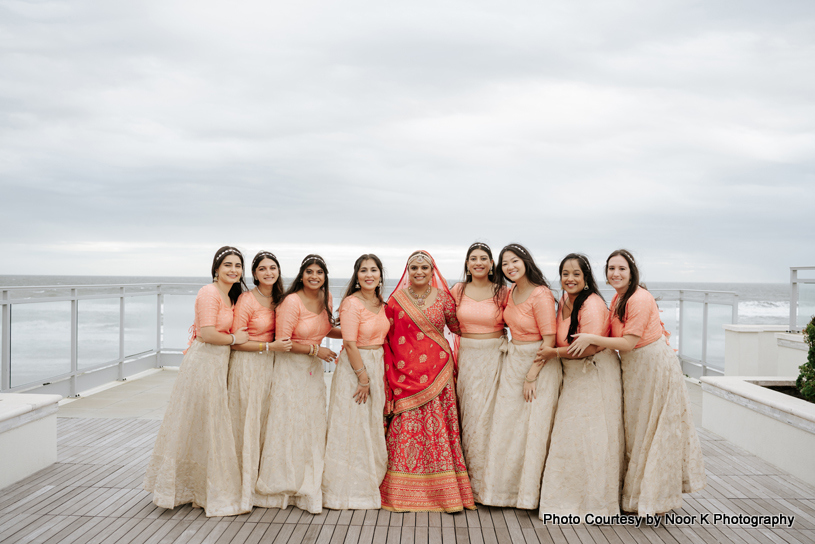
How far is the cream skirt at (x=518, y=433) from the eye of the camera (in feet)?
10.8

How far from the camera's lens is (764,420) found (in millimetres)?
4293

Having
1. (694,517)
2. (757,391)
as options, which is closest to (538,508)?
(694,517)

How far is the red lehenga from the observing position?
11.0 feet

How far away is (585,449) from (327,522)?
1651mm

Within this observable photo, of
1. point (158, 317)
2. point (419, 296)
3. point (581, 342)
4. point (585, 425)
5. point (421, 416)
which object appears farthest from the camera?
point (158, 317)

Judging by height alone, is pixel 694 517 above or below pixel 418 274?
below

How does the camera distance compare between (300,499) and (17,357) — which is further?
(17,357)

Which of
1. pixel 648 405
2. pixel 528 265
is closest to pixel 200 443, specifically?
pixel 528 265

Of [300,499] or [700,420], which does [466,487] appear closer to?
[300,499]

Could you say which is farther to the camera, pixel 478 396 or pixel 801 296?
pixel 801 296

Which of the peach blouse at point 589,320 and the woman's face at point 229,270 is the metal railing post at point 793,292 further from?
the woman's face at point 229,270

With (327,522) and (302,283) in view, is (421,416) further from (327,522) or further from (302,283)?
(302,283)

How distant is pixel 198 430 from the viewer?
3320 millimetres

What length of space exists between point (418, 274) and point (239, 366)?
1318 millimetres
